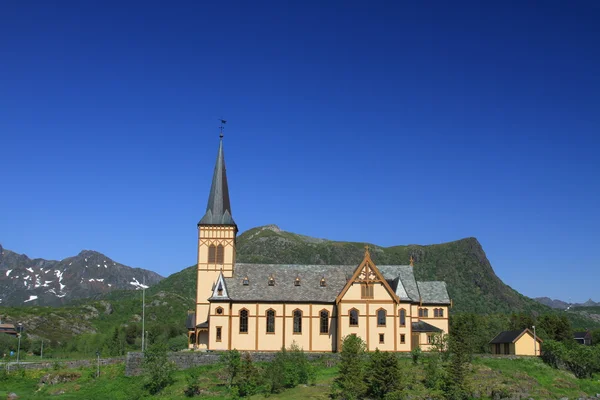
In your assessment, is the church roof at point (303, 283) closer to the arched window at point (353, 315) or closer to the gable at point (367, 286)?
the gable at point (367, 286)

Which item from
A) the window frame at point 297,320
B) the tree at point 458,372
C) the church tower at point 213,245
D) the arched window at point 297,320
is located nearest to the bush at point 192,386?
the church tower at point 213,245

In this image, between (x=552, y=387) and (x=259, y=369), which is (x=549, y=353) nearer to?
(x=552, y=387)

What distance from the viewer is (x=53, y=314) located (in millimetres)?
140375

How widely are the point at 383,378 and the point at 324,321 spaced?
71.5ft

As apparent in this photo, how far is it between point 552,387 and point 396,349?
17.9 meters

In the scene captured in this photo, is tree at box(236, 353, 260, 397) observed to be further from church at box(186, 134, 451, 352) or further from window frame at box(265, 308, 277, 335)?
window frame at box(265, 308, 277, 335)

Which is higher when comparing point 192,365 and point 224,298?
point 224,298

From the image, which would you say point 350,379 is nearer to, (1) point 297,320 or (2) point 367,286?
(2) point 367,286

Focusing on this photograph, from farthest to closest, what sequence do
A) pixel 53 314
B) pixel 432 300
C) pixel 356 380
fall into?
pixel 53 314, pixel 432 300, pixel 356 380

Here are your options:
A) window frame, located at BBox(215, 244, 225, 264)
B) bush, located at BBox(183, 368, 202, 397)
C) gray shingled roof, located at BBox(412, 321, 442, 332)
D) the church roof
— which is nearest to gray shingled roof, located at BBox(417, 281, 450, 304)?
the church roof

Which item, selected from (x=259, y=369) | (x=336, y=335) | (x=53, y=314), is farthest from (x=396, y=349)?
(x=53, y=314)

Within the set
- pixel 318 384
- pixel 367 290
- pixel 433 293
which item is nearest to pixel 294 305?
pixel 367 290

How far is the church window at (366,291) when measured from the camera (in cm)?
7425

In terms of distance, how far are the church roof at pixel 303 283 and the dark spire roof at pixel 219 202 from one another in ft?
20.8
